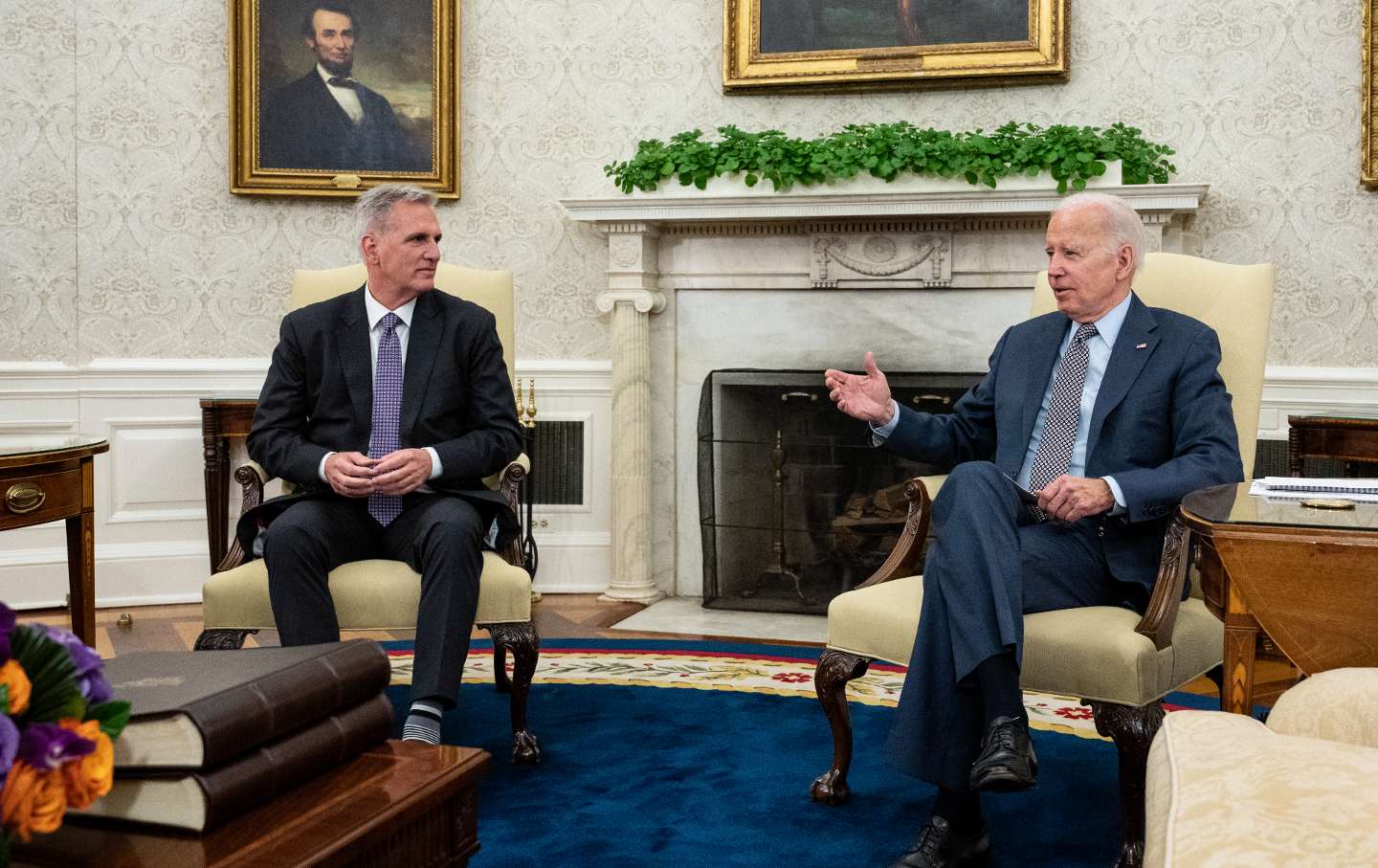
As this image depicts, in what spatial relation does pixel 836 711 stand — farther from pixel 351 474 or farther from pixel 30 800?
Answer: pixel 30 800

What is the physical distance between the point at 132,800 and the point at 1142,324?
2.35 m

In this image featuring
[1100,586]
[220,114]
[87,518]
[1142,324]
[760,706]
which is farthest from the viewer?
[220,114]

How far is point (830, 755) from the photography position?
10.6 ft

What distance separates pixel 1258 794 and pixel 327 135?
494cm

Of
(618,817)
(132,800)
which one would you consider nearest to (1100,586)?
(618,817)

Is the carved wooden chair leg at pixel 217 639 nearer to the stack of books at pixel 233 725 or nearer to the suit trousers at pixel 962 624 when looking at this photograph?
the stack of books at pixel 233 725

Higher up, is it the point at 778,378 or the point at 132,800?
the point at 778,378

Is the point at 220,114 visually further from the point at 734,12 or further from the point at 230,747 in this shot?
the point at 230,747

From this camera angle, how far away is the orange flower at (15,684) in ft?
3.39

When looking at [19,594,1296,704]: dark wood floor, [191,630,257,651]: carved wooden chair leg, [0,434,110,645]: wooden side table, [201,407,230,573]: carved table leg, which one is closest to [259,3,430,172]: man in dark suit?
[201,407,230,573]: carved table leg

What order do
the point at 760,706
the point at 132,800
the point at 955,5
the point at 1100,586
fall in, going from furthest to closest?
the point at 955,5 < the point at 760,706 < the point at 1100,586 < the point at 132,800

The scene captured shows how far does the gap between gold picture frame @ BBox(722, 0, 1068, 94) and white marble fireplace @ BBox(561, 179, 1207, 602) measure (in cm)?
57

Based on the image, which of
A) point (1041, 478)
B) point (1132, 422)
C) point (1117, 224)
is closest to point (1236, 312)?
point (1117, 224)

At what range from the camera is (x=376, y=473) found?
3.13 metres
